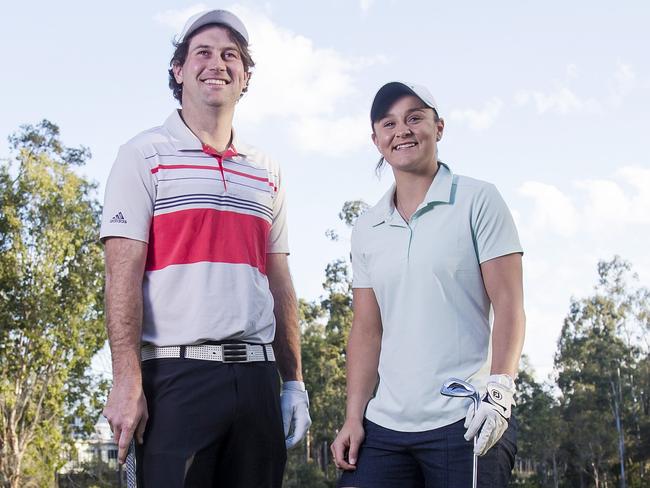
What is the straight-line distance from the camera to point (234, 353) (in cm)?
385

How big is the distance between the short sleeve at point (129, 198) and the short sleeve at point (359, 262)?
3.11 feet

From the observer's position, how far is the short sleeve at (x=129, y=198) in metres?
3.80

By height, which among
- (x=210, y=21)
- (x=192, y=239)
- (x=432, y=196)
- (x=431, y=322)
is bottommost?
(x=431, y=322)

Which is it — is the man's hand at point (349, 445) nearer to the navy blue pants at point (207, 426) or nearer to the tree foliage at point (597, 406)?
the navy blue pants at point (207, 426)


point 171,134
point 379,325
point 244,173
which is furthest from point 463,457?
point 171,134

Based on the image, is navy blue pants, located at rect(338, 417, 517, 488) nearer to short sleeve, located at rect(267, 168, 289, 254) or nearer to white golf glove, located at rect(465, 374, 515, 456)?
white golf glove, located at rect(465, 374, 515, 456)

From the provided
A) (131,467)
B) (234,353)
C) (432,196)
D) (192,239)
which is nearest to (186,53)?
(192,239)

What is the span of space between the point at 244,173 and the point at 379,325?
88 cm

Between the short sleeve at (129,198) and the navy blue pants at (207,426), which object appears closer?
the navy blue pants at (207,426)

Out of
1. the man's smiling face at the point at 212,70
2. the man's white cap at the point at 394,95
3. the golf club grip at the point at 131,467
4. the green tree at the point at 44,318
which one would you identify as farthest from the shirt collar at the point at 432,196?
the green tree at the point at 44,318

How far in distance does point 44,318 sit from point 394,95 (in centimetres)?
2692

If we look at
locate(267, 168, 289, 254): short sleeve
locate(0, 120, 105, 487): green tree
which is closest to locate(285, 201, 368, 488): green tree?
locate(0, 120, 105, 487): green tree

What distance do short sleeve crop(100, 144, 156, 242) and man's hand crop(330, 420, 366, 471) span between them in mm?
1145

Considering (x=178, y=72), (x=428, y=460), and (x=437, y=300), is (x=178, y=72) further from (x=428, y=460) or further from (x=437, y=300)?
(x=428, y=460)
